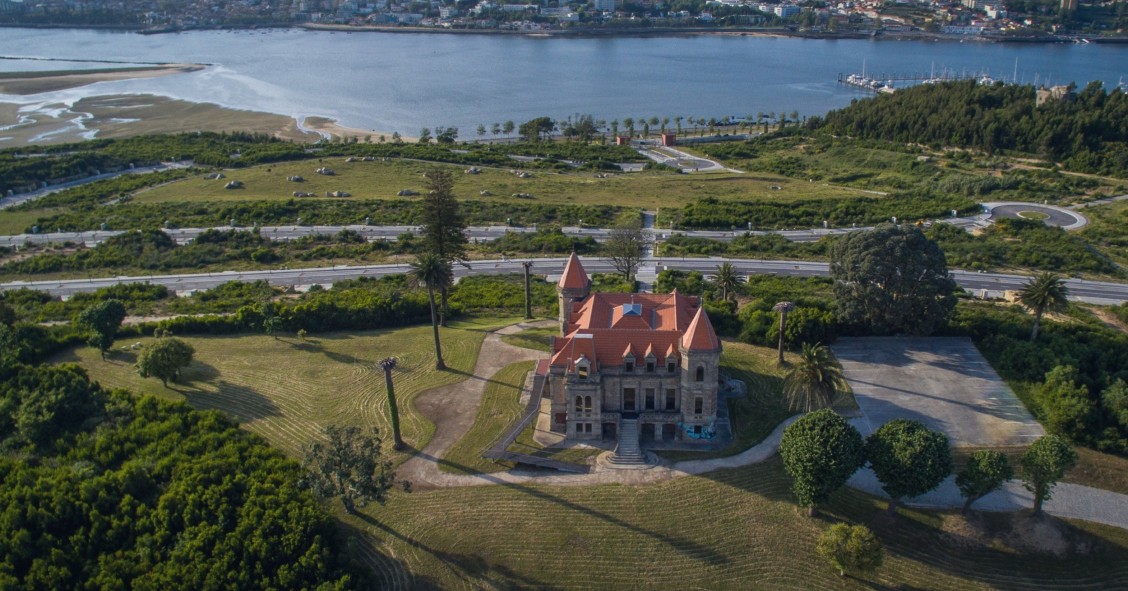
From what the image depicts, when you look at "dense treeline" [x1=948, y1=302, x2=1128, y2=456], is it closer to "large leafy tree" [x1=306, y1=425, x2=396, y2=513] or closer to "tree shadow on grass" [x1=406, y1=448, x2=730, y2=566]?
"tree shadow on grass" [x1=406, y1=448, x2=730, y2=566]

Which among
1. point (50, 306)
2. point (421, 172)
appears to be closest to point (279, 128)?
point (421, 172)

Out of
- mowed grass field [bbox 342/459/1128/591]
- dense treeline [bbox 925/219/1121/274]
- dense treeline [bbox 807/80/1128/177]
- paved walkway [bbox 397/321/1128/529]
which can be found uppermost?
dense treeline [bbox 807/80/1128/177]

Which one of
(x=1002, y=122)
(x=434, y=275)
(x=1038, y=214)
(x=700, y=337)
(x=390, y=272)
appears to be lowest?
(x=390, y=272)

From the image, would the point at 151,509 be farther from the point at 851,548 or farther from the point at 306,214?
the point at 306,214

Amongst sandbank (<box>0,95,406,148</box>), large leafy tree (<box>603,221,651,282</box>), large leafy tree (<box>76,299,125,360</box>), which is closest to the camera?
large leafy tree (<box>76,299,125,360</box>)

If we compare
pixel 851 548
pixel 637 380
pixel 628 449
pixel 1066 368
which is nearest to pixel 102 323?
pixel 637 380

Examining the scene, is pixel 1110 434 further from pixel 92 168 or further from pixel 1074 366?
pixel 92 168

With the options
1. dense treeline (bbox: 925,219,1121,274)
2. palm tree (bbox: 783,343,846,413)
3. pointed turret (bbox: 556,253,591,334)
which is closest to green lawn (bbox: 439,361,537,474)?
pointed turret (bbox: 556,253,591,334)
